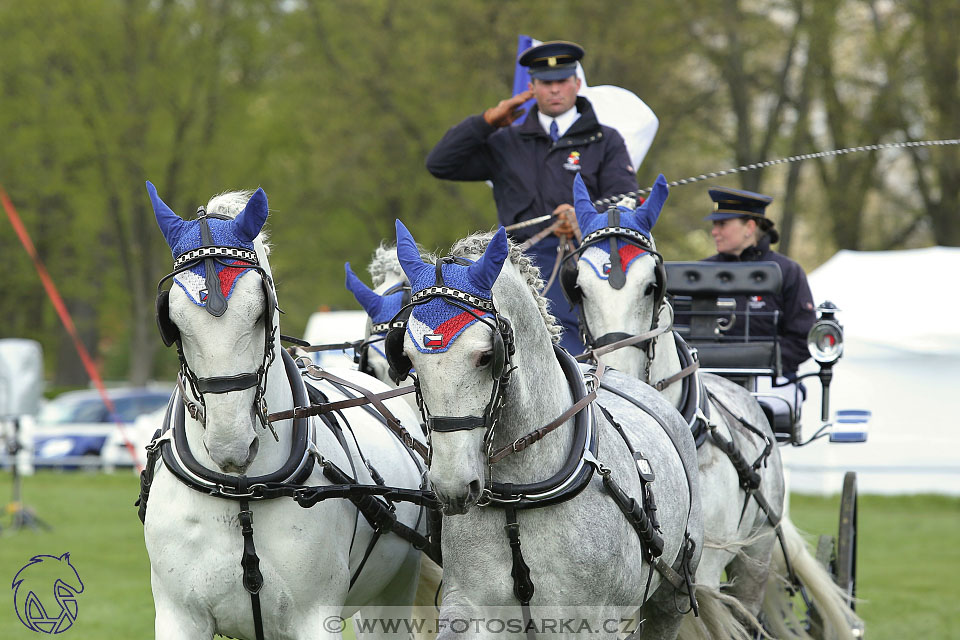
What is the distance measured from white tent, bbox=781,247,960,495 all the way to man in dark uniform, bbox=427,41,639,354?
1037cm

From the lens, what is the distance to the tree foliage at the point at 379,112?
21.0 metres

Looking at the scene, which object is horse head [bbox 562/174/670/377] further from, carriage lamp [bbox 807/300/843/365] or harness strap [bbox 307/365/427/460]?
carriage lamp [bbox 807/300/843/365]

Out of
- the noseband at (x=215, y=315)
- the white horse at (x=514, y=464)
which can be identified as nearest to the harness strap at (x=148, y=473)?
the noseband at (x=215, y=315)

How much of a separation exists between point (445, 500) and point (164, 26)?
2519 centimetres

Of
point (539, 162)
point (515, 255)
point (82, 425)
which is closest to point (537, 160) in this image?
point (539, 162)

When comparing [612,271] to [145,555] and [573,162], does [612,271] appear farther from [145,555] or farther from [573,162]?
[145,555]

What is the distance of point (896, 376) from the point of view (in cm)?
1658

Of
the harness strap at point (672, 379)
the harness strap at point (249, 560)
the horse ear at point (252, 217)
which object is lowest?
the harness strap at point (249, 560)

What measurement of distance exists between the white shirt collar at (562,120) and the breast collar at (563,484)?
2.61 m

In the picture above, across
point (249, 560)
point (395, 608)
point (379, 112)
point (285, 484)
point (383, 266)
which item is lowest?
point (395, 608)

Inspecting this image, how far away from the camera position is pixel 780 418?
6.92m

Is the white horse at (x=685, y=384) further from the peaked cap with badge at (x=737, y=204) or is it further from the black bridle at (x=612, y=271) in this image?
the peaked cap with badge at (x=737, y=204)

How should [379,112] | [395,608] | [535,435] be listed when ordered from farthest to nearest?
[379,112], [395,608], [535,435]

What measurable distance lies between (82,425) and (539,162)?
18.4 meters
